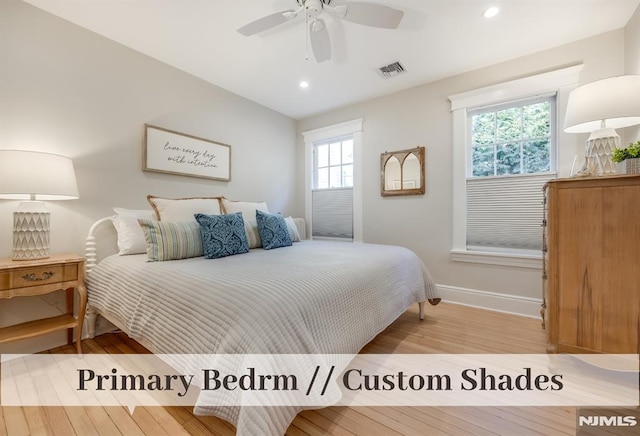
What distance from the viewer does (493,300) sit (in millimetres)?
2729

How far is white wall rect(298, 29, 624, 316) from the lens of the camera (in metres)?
2.36

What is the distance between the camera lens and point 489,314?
8.63 ft

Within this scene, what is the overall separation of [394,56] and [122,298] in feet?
9.67

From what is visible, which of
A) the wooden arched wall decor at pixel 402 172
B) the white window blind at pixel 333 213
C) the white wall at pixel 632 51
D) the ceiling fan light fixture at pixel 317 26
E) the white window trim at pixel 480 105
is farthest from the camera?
the white window blind at pixel 333 213

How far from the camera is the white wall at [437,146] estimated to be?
2357mm

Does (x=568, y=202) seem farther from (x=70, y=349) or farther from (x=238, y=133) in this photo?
(x=70, y=349)

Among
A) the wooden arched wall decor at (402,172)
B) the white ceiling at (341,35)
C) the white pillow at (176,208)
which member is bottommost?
the white pillow at (176,208)

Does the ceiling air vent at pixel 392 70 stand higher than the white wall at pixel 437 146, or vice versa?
the ceiling air vent at pixel 392 70

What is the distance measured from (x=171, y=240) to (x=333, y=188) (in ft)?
7.75

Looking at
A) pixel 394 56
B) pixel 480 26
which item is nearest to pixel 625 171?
pixel 480 26

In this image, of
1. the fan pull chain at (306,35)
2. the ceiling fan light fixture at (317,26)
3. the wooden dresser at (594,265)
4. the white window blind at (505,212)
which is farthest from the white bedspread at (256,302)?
the fan pull chain at (306,35)

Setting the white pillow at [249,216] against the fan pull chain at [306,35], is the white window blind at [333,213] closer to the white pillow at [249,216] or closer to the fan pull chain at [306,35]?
the white pillow at [249,216]

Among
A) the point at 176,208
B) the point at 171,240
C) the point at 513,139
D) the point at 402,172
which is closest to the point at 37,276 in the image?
the point at 171,240

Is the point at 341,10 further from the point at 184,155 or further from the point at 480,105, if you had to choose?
the point at 184,155
